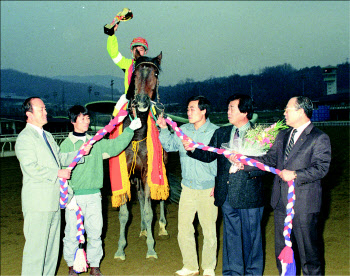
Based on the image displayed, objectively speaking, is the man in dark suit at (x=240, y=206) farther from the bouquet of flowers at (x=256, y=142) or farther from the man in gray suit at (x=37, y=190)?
the man in gray suit at (x=37, y=190)

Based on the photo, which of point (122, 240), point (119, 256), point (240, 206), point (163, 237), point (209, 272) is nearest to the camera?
point (240, 206)

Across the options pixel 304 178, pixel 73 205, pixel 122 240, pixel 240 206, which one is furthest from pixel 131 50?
pixel 304 178

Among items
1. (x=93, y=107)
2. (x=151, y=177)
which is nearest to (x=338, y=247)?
(x=151, y=177)

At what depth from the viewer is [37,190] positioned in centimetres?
320

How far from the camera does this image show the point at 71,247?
12.8 ft

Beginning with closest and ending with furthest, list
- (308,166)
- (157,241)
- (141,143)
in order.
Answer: (308,166) → (141,143) → (157,241)

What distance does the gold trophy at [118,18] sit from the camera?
484 centimetres

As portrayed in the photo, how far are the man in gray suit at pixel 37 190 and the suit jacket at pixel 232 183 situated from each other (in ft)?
5.54

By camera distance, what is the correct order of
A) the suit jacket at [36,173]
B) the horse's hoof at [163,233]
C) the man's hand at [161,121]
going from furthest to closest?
1. the horse's hoof at [163,233]
2. the man's hand at [161,121]
3. the suit jacket at [36,173]

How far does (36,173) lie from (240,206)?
2248mm

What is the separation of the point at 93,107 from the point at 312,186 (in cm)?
1933

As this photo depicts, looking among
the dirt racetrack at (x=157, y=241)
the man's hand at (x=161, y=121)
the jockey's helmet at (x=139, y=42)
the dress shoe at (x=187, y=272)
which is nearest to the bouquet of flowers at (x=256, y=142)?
the man's hand at (x=161, y=121)

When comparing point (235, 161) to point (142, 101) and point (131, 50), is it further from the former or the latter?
point (131, 50)

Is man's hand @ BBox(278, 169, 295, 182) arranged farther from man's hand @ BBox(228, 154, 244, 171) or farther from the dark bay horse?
the dark bay horse
